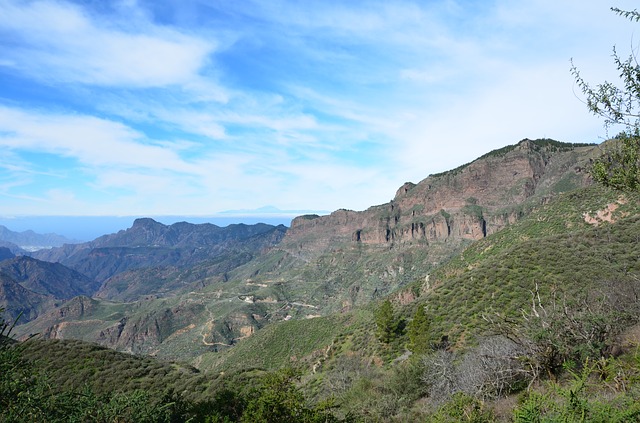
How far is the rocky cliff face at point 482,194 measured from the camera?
Result: 379ft

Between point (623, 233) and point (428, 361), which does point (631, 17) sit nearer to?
point (428, 361)

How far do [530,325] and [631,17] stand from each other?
10.8m

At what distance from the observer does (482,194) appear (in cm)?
14638

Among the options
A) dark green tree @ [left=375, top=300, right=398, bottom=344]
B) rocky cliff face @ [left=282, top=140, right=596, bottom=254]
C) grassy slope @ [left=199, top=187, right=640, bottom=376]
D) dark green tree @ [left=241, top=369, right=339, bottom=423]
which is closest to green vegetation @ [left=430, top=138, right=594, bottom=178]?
rocky cliff face @ [left=282, top=140, right=596, bottom=254]

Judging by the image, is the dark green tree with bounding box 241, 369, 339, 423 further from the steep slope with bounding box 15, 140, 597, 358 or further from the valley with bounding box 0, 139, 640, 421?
the steep slope with bounding box 15, 140, 597, 358

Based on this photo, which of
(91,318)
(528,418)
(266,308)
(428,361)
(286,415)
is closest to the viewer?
(528,418)

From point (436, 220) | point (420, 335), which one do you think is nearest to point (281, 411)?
point (420, 335)

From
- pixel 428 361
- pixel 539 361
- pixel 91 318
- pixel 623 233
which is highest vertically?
pixel 623 233

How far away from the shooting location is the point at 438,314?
28984 mm

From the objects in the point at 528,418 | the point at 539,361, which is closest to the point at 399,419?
the point at 539,361

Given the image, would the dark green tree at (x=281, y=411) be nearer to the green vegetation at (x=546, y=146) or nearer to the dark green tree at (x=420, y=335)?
the dark green tree at (x=420, y=335)

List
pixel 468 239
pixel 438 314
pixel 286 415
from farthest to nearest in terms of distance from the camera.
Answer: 1. pixel 468 239
2. pixel 438 314
3. pixel 286 415

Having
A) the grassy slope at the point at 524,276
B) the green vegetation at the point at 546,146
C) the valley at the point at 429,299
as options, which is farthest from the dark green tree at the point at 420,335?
the green vegetation at the point at 546,146

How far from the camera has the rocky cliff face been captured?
379 ft
